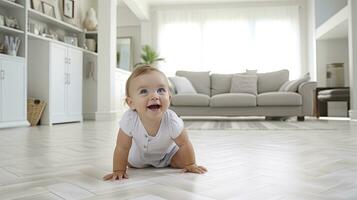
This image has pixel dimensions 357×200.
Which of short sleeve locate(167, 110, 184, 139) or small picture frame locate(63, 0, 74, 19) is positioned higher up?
small picture frame locate(63, 0, 74, 19)

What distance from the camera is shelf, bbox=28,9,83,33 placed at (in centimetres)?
480

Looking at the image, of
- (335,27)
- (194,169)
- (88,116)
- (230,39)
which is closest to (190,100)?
(88,116)

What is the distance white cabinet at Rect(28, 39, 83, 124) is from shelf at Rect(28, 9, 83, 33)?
0.39 meters

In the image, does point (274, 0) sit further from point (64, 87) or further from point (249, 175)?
point (249, 175)

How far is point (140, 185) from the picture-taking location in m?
1.19

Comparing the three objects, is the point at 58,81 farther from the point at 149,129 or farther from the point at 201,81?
the point at 149,129

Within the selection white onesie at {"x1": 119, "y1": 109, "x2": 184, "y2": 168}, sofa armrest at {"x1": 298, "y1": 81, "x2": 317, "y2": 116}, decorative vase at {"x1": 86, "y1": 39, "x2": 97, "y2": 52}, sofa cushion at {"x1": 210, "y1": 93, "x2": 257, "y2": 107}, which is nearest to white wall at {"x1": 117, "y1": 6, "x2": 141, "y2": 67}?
decorative vase at {"x1": 86, "y1": 39, "x2": 97, "y2": 52}

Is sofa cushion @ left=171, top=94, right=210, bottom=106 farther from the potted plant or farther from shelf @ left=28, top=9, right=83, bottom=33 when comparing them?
the potted plant

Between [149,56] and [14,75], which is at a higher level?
[149,56]

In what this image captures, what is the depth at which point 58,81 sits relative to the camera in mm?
5004

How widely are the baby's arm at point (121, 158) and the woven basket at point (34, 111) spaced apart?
12.1 ft

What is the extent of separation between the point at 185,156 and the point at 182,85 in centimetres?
433

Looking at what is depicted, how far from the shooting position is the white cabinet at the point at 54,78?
189 inches

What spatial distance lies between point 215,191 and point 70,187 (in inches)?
19.4
